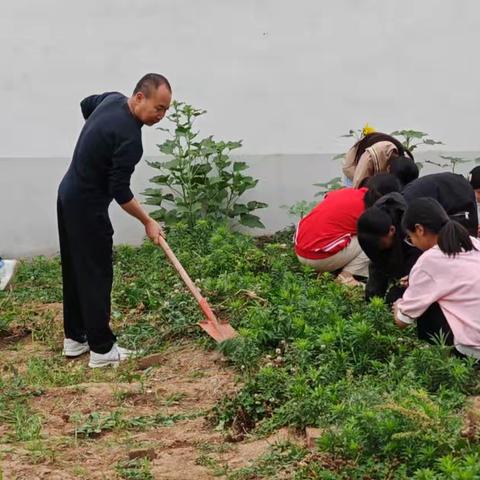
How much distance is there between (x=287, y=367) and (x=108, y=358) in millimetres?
1284

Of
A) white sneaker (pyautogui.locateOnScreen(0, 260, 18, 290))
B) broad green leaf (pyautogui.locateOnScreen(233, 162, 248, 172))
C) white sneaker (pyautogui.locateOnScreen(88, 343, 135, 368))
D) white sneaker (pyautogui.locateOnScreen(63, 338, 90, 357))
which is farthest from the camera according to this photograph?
broad green leaf (pyautogui.locateOnScreen(233, 162, 248, 172))

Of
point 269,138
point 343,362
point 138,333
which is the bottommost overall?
point 138,333

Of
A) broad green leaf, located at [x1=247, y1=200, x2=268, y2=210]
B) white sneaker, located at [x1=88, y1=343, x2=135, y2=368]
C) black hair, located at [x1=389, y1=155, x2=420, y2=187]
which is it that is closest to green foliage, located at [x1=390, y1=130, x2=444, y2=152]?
broad green leaf, located at [x1=247, y1=200, x2=268, y2=210]

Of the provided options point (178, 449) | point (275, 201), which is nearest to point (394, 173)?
point (275, 201)

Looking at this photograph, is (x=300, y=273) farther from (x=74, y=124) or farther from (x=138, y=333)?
(x=74, y=124)

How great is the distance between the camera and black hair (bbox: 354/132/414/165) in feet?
21.2

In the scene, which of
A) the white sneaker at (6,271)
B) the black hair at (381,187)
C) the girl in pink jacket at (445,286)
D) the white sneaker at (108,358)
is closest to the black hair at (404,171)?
the black hair at (381,187)

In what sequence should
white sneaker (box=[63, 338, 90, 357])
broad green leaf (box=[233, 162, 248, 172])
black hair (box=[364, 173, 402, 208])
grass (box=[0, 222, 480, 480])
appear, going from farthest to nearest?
broad green leaf (box=[233, 162, 248, 172]) → black hair (box=[364, 173, 402, 208]) → white sneaker (box=[63, 338, 90, 357]) → grass (box=[0, 222, 480, 480])

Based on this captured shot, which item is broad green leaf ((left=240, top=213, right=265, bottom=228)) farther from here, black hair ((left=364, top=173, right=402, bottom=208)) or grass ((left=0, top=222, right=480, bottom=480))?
black hair ((left=364, top=173, right=402, bottom=208))

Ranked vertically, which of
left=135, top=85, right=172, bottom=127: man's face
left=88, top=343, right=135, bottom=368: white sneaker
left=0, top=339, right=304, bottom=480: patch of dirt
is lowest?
left=88, top=343, right=135, bottom=368: white sneaker

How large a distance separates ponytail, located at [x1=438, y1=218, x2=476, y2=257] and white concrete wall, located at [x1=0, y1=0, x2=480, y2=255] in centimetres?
347

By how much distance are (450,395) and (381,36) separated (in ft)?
14.7

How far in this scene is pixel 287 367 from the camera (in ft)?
13.9

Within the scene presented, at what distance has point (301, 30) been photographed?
24.5 ft
